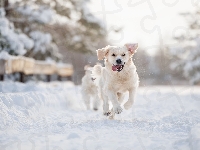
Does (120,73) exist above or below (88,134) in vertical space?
above

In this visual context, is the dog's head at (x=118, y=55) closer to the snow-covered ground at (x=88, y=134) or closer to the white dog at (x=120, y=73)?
the white dog at (x=120, y=73)

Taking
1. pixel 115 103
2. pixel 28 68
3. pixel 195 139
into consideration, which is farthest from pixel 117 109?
pixel 28 68

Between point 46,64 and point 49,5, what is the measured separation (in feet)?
9.54

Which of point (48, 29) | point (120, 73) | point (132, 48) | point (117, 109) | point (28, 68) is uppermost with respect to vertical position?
point (48, 29)

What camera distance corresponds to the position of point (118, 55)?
6500 millimetres

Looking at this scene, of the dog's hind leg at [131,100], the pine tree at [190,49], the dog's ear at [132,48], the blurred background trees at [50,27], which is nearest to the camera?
the dog's hind leg at [131,100]

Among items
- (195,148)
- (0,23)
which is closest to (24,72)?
(0,23)

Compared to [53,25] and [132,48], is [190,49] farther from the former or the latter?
[132,48]

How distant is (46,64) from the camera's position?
47.3ft

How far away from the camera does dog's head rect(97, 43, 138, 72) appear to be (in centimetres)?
635

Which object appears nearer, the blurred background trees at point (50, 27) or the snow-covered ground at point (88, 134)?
the snow-covered ground at point (88, 134)

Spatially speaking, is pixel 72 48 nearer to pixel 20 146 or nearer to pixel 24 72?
pixel 24 72

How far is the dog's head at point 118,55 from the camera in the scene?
6.35 m

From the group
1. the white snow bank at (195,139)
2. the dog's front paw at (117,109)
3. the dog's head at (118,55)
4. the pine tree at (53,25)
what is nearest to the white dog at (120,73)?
the dog's head at (118,55)
